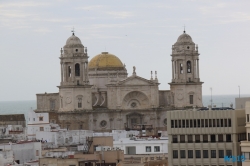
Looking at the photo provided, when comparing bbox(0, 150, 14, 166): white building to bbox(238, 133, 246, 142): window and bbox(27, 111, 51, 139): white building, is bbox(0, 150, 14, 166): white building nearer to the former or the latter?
bbox(238, 133, 246, 142): window

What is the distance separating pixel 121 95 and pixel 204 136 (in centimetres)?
7912

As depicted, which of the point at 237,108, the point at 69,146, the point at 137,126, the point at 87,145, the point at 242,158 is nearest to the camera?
the point at 242,158

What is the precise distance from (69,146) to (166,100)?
42079 mm

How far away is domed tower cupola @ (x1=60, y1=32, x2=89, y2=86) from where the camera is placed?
169375 millimetres

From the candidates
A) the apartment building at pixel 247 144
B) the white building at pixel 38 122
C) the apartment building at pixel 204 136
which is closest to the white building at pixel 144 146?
the apartment building at pixel 204 136

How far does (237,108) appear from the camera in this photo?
95875mm

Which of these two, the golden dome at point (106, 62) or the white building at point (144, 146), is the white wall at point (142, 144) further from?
the golden dome at point (106, 62)

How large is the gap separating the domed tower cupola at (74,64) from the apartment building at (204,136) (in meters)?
78.3

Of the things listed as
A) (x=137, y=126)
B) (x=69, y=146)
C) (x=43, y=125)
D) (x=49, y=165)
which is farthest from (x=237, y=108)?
(x=137, y=126)

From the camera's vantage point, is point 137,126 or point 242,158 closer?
point 242,158

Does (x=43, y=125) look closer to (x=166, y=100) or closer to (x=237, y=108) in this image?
(x=166, y=100)

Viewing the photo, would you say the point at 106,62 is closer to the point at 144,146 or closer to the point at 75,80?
the point at 75,80

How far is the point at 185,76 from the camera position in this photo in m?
172

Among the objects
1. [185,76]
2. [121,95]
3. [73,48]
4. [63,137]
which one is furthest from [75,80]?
[63,137]
